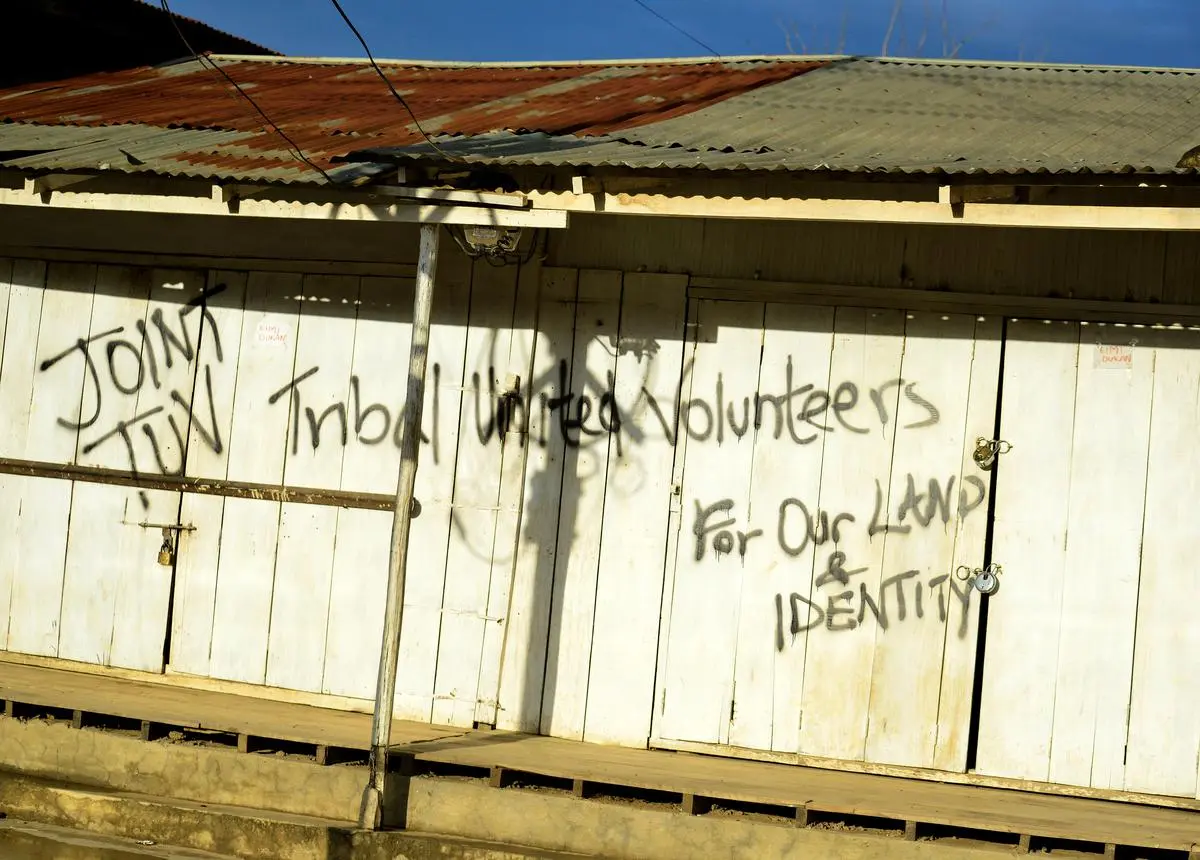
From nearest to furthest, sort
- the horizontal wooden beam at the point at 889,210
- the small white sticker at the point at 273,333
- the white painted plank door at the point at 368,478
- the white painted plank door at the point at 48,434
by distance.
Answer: the horizontal wooden beam at the point at 889,210, the white painted plank door at the point at 368,478, the small white sticker at the point at 273,333, the white painted plank door at the point at 48,434

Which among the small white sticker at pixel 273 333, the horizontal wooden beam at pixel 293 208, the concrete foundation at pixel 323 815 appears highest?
the horizontal wooden beam at pixel 293 208

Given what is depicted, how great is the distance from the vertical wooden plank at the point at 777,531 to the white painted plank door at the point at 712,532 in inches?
2.3

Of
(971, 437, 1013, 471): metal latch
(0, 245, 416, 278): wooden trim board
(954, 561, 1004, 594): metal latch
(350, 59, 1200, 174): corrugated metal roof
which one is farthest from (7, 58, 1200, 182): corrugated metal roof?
(954, 561, 1004, 594): metal latch

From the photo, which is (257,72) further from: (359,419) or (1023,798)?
(1023,798)

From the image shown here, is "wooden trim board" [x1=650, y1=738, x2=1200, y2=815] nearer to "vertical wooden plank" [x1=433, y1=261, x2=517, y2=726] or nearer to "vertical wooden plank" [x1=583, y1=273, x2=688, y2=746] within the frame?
"vertical wooden plank" [x1=583, y1=273, x2=688, y2=746]

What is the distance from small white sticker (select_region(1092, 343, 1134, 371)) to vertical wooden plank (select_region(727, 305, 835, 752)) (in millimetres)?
1335

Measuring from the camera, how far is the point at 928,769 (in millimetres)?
7109

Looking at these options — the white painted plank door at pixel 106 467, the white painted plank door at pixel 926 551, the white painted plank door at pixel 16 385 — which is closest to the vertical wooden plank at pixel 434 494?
the white painted plank door at pixel 106 467

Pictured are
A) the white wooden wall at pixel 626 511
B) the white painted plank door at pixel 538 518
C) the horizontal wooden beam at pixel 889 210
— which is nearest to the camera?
the horizontal wooden beam at pixel 889 210

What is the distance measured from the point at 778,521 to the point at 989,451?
113 cm

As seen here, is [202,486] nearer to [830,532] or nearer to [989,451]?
[830,532]

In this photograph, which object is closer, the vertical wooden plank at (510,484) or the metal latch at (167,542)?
the vertical wooden plank at (510,484)

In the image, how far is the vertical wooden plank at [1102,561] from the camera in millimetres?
6934

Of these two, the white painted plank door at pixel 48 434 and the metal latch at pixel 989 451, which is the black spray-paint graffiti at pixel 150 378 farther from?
the metal latch at pixel 989 451
